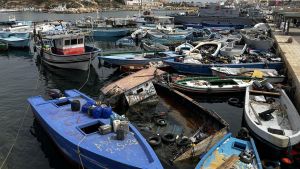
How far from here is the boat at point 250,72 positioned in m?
25.4

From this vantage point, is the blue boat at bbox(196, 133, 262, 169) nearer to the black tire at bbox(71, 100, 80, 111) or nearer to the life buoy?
the life buoy

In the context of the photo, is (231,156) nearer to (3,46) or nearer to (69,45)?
(69,45)

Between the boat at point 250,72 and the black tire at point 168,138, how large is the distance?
1220 cm

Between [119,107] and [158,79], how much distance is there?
4.44m

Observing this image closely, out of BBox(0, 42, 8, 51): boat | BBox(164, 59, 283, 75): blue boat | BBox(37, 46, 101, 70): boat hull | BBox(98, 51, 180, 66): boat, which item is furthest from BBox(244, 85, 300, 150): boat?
BBox(0, 42, 8, 51): boat

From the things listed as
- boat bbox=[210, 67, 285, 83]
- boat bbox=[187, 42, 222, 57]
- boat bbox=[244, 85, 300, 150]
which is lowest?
boat bbox=[244, 85, 300, 150]

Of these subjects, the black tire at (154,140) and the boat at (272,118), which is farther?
the black tire at (154,140)

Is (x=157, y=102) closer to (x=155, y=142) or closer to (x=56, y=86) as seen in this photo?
(x=155, y=142)

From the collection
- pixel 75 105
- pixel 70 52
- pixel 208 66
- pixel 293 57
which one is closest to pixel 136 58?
pixel 70 52

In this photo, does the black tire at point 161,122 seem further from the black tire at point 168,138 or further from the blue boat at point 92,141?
the blue boat at point 92,141

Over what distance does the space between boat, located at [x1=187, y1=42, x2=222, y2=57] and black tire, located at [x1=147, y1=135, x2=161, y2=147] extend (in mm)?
18589

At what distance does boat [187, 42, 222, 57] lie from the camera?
3366cm

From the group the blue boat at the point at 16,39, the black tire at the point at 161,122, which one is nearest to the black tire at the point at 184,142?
the black tire at the point at 161,122

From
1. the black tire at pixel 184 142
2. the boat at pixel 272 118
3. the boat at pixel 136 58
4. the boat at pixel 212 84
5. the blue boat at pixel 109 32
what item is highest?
the blue boat at pixel 109 32
